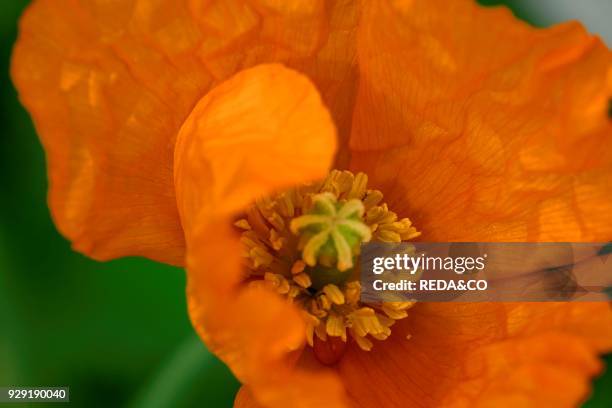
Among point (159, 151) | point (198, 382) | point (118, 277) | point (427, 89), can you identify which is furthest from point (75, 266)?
point (427, 89)

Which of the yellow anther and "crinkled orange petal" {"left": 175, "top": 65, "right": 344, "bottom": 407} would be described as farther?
the yellow anther

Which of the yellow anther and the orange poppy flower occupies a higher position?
the orange poppy flower

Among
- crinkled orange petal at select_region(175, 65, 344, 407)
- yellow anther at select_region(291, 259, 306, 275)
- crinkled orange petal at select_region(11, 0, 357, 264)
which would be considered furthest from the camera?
yellow anther at select_region(291, 259, 306, 275)

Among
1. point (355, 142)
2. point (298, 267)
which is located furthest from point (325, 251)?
point (355, 142)

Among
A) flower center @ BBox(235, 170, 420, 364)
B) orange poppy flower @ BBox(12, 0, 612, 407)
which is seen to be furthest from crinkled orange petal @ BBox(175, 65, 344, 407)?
flower center @ BBox(235, 170, 420, 364)

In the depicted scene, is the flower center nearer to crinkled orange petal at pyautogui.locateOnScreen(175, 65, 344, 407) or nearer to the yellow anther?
the yellow anther

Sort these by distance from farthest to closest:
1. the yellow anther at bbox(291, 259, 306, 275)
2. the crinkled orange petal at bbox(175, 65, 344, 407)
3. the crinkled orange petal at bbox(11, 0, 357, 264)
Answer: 1. the yellow anther at bbox(291, 259, 306, 275)
2. the crinkled orange petal at bbox(11, 0, 357, 264)
3. the crinkled orange petal at bbox(175, 65, 344, 407)

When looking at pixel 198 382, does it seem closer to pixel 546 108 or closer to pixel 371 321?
pixel 371 321

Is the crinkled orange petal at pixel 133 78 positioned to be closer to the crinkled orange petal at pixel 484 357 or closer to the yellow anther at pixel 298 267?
the yellow anther at pixel 298 267

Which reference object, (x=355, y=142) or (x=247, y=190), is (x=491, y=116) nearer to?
(x=355, y=142)
